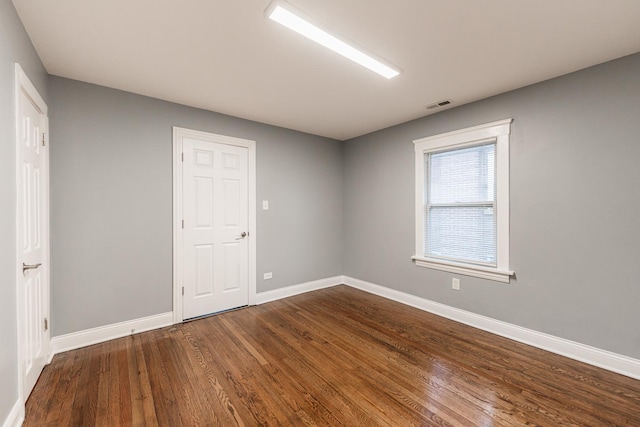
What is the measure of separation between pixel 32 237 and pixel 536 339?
4.44 m

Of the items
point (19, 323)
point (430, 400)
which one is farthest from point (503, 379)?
point (19, 323)

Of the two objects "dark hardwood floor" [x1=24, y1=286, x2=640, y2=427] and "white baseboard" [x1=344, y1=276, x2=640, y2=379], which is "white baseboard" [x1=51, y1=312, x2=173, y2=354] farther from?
"white baseboard" [x1=344, y1=276, x2=640, y2=379]

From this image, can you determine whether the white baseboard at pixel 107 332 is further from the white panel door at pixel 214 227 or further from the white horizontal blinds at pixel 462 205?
the white horizontal blinds at pixel 462 205

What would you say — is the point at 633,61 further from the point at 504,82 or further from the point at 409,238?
the point at 409,238

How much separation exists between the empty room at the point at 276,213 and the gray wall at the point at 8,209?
0.02 m

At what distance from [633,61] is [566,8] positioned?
42.7 inches

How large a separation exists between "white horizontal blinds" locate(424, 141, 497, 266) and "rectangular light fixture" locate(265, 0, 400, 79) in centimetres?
146

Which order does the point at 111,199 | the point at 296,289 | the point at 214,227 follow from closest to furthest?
the point at 111,199, the point at 214,227, the point at 296,289

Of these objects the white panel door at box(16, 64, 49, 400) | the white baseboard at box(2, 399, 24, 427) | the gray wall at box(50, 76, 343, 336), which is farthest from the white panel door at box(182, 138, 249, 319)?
the white baseboard at box(2, 399, 24, 427)

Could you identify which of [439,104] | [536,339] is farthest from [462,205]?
[536,339]

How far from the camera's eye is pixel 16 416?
1.60 metres

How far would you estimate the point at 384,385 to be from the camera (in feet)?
6.65

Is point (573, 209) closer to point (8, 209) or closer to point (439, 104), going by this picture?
point (439, 104)

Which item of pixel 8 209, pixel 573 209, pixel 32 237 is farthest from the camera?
pixel 573 209
